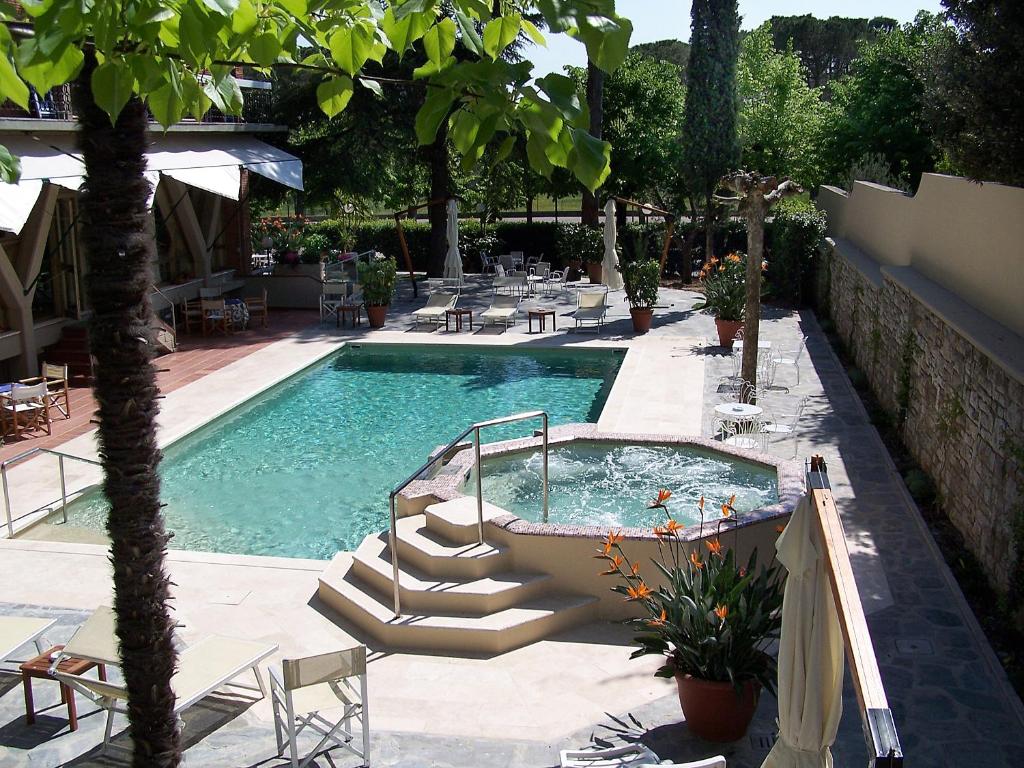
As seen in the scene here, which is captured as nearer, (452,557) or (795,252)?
(452,557)

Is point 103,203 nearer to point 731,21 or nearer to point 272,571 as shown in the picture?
point 272,571

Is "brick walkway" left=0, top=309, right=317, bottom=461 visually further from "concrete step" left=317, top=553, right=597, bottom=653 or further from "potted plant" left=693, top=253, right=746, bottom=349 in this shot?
"potted plant" left=693, top=253, right=746, bottom=349

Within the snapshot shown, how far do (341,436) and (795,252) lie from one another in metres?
13.7

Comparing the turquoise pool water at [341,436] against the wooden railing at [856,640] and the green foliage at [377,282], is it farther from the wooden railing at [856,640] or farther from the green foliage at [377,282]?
the wooden railing at [856,640]

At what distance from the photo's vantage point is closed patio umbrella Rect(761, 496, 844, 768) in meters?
4.77

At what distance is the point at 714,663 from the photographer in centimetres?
670

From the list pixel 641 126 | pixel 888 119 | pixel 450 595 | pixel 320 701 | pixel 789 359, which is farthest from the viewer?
pixel 641 126

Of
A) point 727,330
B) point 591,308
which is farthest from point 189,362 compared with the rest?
point 727,330

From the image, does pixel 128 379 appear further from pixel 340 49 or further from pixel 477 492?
pixel 477 492

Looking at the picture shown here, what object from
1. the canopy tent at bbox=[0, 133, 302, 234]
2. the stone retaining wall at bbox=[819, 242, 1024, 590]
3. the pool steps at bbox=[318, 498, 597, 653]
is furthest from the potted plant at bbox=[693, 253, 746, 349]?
the pool steps at bbox=[318, 498, 597, 653]

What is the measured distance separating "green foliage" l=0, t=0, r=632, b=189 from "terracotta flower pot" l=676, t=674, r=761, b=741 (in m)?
4.50

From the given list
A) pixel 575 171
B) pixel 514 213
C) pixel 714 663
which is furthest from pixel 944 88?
pixel 514 213

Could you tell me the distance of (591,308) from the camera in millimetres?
21109

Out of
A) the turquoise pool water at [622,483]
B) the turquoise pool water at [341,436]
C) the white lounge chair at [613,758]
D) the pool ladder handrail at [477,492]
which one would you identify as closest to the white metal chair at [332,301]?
the turquoise pool water at [341,436]
